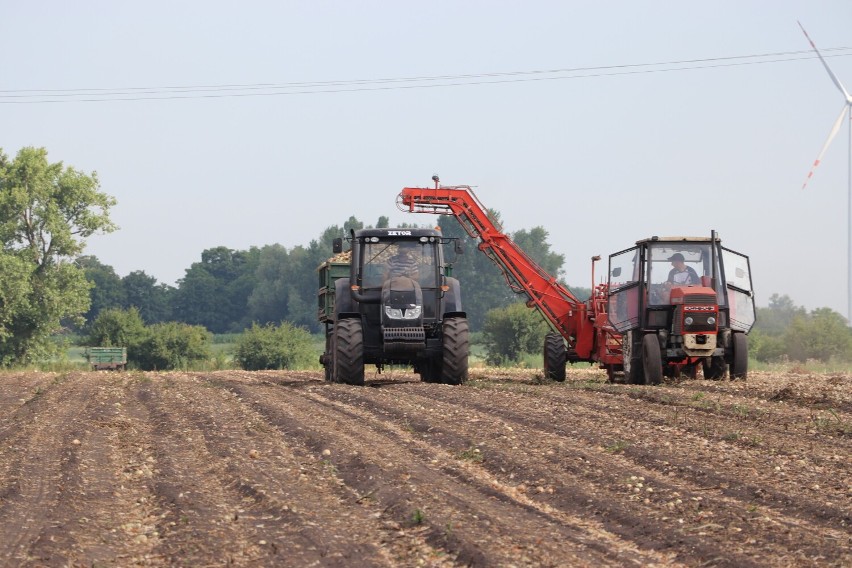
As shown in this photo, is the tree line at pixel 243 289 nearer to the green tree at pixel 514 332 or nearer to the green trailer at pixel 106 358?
the green tree at pixel 514 332

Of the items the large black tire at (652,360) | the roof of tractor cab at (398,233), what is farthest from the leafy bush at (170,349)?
the large black tire at (652,360)

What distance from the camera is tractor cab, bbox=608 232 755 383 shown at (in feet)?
65.2

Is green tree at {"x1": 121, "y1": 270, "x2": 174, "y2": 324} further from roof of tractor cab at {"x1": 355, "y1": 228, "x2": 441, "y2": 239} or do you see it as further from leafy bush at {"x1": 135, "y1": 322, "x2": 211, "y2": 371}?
roof of tractor cab at {"x1": 355, "y1": 228, "x2": 441, "y2": 239}

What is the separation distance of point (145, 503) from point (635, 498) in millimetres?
3922

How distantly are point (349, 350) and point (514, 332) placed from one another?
45.1m

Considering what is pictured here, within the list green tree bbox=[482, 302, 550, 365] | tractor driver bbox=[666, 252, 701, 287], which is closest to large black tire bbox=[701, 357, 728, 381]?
tractor driver bbox=[666, 252, 701, 287]

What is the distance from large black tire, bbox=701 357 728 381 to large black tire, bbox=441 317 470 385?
14.3 feet

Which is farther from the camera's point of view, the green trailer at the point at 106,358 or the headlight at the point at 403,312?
the green trailer at the point at 106,358

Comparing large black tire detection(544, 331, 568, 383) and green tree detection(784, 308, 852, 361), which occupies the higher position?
green tree detection(784, 308, 852, 361)

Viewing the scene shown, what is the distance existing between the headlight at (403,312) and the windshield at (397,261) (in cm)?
83

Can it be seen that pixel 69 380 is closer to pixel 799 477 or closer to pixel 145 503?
pixel 145 503

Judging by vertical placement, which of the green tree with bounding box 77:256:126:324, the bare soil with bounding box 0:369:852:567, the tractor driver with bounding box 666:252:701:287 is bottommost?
the bare soil with bounding box 0:369:852:567

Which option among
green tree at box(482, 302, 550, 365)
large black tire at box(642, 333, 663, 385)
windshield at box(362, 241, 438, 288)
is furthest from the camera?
green tree at box(482, 302, 550, 365)

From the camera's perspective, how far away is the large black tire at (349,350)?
20.3 meters
